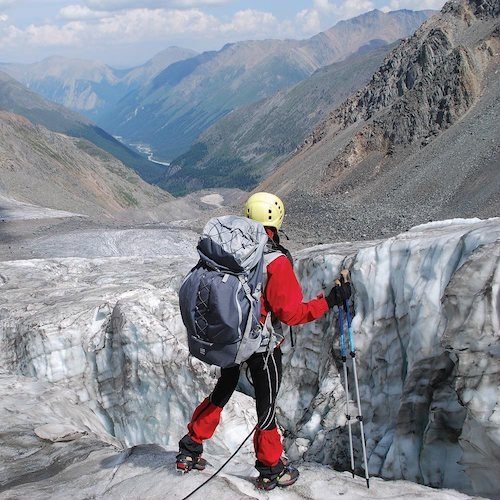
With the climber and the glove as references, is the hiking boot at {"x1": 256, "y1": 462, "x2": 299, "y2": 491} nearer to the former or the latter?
the climber

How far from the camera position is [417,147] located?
168 feet

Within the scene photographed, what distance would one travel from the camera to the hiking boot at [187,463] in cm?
627

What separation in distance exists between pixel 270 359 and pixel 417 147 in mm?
48694

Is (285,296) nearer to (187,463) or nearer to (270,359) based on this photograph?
(270,359)

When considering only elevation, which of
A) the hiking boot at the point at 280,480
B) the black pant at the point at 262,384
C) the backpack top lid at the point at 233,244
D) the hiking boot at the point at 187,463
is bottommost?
the hiking boot at the point at 280,480

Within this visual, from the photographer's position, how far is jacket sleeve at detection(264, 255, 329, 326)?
571cm

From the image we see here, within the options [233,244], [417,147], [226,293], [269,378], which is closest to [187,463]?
[269,378]

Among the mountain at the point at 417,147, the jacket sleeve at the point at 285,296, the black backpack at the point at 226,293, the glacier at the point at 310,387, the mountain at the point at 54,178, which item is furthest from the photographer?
the mountain at the point at 54,178

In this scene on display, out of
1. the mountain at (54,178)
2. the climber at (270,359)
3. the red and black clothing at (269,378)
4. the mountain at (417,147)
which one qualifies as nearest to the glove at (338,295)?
the climber at (270,359)

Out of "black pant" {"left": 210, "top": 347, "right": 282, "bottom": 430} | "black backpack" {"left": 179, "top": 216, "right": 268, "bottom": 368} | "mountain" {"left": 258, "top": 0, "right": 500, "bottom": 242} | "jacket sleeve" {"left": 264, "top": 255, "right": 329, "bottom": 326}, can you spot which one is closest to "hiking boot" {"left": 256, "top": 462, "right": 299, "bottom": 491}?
"black pant" {"left": 210, "top": 347, "right": 282, "bottom": 430}

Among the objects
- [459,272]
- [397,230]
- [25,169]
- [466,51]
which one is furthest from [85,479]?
[25,169]

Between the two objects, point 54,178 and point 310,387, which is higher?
point 54,178

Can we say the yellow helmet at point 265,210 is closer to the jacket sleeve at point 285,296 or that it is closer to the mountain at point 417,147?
the jacket sleeve at point 285,296

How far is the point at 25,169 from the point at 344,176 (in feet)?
170
